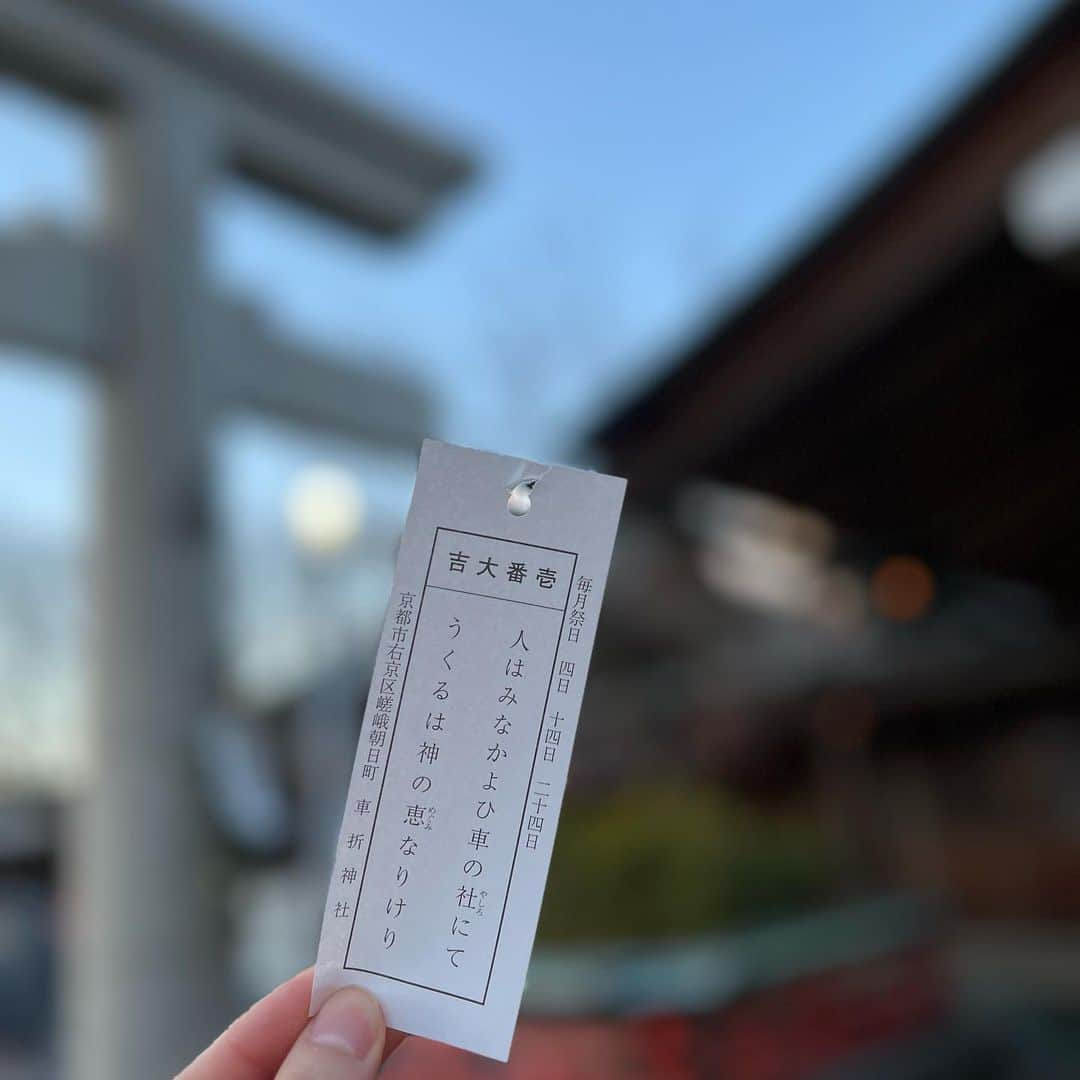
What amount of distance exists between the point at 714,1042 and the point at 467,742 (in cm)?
201

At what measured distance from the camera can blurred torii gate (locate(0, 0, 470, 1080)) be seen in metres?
2.04

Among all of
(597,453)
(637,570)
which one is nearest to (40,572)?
(597,453)

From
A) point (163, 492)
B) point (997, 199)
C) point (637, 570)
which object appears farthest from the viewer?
point (637, 570)

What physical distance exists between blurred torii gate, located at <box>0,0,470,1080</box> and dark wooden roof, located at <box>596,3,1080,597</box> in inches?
34.4

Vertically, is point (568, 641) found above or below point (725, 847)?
above

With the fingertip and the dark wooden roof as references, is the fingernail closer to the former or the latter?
the fingertip

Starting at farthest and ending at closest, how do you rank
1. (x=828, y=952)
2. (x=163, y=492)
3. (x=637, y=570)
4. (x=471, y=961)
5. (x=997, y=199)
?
(x=637, y=570)
(x=828, y=952)
(x=163, y=492)
(x=997, y=199)
(x=471, y=961)

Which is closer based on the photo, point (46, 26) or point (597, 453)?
point (46, 26)

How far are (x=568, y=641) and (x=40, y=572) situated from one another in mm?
2238

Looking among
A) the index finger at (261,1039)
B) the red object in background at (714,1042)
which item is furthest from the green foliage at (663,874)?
the index finger at (261,1039)

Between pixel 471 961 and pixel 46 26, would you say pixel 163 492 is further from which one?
pixel 471 961

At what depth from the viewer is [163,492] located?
2.20 meters

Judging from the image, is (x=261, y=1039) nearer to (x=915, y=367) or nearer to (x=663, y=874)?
(x=663, y=874)

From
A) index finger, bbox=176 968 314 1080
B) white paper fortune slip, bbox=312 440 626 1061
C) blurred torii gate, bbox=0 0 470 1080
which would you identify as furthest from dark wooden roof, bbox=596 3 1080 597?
index finger, bbox=176 968 314 1080
